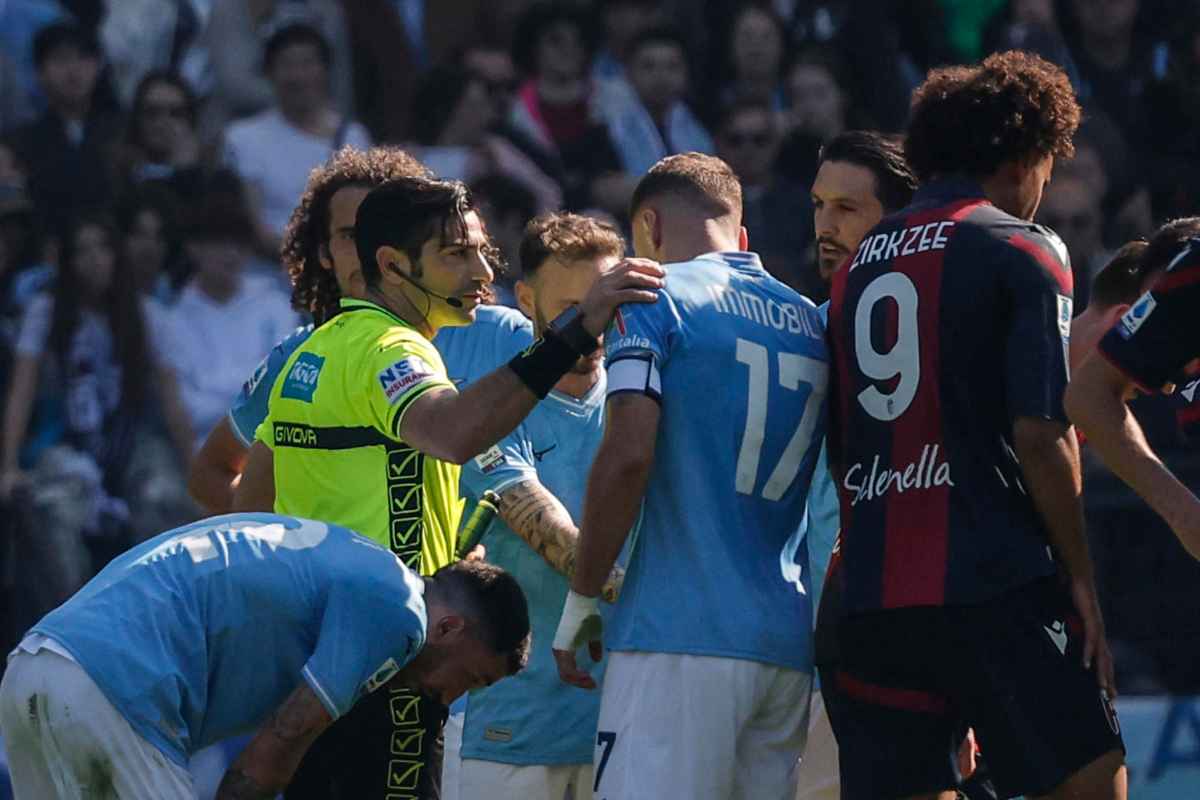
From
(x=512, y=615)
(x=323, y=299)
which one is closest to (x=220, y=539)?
(x=512, y=615)

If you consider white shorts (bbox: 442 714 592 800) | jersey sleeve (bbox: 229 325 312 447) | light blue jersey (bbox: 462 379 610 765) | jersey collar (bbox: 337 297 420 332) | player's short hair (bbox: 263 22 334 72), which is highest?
player's short hair (bbox: 263 22 334 72)

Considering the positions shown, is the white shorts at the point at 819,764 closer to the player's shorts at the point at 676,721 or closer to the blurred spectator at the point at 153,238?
the player's shorts at the point at 676,721

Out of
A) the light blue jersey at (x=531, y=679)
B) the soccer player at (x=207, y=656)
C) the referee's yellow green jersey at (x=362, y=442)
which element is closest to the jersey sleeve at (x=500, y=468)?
the light blue jersey at (x=531, y=679)

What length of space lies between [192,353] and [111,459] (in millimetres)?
757

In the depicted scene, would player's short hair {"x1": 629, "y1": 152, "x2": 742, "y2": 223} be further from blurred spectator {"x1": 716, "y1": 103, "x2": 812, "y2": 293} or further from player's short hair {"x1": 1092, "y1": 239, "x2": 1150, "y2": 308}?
blurred spectator {"x1": 716, "y1": 103, "x2": 812, "y2": 293}

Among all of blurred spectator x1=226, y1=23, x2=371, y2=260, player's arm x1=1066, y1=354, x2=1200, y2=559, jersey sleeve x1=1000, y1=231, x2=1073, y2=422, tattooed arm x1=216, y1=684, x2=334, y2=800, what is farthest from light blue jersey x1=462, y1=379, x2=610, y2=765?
blurred spectator x1=226, y1=23, x2=371, y2=260

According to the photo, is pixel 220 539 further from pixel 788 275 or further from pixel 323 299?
pixel 788 275

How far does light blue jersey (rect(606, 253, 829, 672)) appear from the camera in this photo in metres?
5.01

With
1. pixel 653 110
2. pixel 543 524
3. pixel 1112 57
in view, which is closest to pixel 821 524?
pixel 543 524

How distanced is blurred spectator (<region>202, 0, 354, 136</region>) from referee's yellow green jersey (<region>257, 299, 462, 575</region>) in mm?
6971

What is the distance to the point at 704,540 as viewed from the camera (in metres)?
5.04

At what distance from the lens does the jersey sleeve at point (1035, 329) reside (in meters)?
4.73

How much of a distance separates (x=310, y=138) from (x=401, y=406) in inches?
272

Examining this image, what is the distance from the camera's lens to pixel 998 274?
15.8 ft
